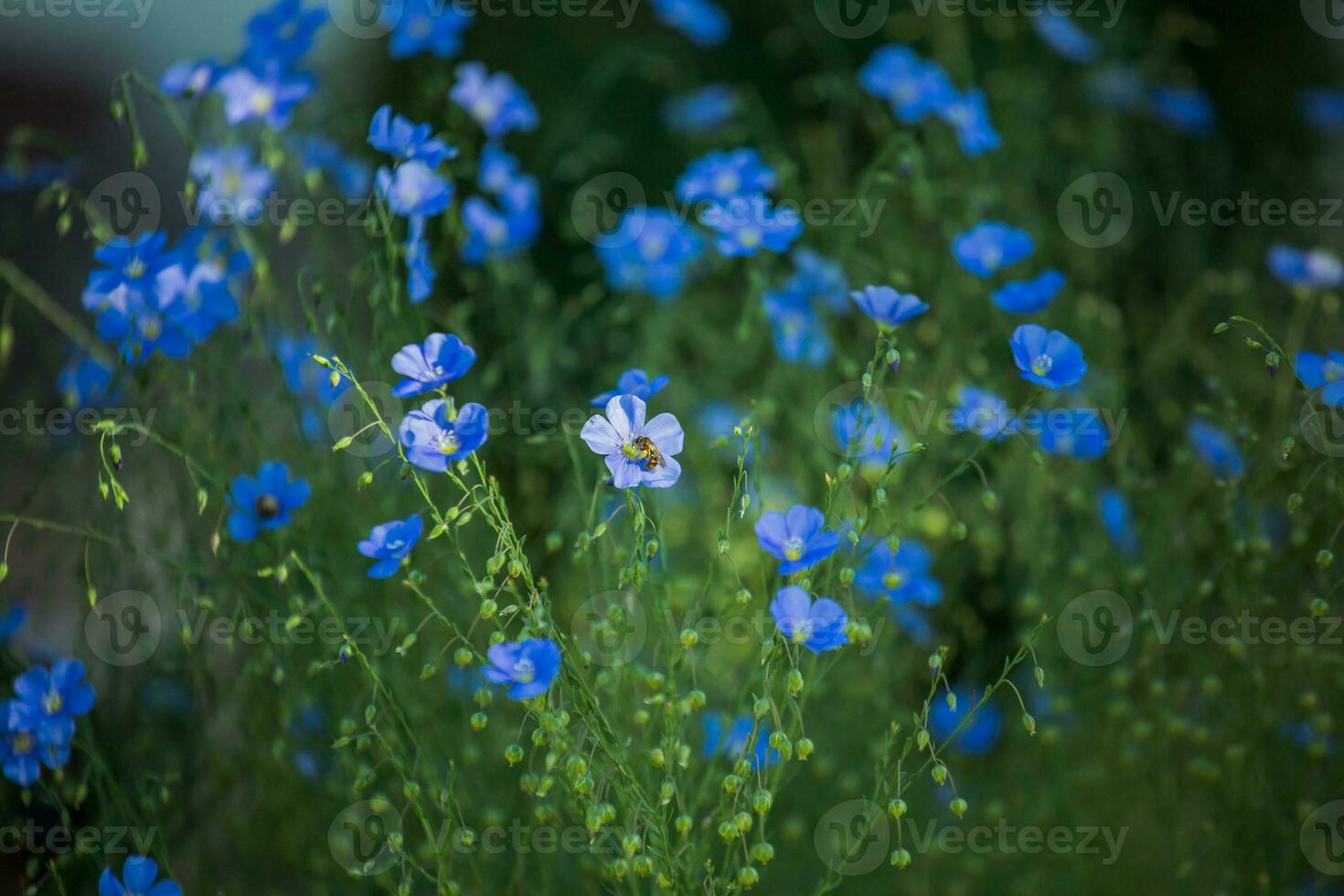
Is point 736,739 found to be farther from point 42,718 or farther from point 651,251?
point 651,251

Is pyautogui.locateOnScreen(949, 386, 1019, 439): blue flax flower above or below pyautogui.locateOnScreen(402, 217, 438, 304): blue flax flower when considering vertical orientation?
below

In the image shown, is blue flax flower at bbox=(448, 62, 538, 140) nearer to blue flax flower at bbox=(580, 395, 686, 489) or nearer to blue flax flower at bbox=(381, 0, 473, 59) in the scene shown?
blue flax flower at bbox=(381, 0, 473, 59)

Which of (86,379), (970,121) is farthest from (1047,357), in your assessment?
(86,379)

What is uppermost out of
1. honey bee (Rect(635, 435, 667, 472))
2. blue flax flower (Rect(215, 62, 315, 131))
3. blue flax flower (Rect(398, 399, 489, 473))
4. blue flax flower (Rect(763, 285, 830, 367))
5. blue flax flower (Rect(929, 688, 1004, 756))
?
blue flax flower (Rect(215, 62, 315, 131))

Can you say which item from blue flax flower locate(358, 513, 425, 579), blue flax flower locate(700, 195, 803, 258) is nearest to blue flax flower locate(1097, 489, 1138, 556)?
blue flax flower locate(700, 195, 803, 258)

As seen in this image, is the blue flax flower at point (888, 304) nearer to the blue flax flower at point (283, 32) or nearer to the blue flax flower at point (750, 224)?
the blue flax flower at point (750, 224)

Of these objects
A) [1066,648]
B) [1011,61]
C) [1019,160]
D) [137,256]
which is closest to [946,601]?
[1066,648]

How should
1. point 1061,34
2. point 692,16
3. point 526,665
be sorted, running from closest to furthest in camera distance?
point 526,665 → point 692,16 → point 1061,34

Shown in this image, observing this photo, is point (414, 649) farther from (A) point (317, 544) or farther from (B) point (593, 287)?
(B) point (593, 287)

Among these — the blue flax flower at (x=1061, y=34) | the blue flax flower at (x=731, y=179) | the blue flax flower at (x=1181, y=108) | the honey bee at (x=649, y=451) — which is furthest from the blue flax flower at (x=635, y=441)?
the blue flax flower at (x=1181, y=108)
